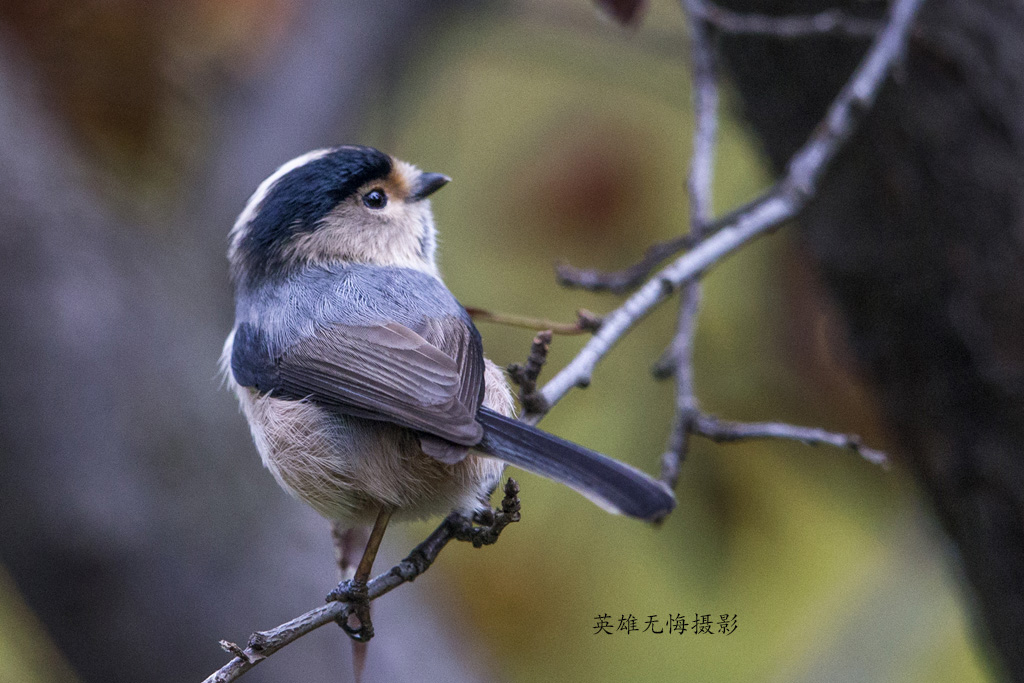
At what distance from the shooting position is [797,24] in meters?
2.29

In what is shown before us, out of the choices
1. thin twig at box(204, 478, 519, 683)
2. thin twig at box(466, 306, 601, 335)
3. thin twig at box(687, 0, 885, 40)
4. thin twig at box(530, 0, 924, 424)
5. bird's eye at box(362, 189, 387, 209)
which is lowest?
thin twig at box(204, 478, 519, 683)

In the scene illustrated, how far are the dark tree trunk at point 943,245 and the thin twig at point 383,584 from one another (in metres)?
→ 1.57

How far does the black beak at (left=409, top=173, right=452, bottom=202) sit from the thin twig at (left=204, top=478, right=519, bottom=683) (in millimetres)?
931

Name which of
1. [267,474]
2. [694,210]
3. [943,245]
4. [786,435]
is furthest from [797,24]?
[267,474]

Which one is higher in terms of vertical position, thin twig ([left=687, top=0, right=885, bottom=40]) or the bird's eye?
thin twig ([left=687, top=0, right=885, bottom=40])

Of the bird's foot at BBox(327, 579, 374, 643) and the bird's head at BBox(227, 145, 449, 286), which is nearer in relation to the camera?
the bird's foot at BBox(327, 579, 374, 643)

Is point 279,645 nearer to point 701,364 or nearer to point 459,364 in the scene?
point 459,364

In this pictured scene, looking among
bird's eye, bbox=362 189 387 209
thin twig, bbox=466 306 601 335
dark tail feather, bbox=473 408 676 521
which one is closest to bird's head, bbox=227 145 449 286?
bird's eye, bbox=362 189 387 209

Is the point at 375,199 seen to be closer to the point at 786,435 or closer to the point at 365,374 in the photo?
the point at 365,374

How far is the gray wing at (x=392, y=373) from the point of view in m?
1.44

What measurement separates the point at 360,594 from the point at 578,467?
0.39 metres

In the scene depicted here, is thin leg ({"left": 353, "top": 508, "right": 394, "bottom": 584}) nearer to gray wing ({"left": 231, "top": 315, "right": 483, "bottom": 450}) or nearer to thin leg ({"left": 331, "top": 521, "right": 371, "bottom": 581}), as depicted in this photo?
gray wing ({"left": 231, "top": 315, "right": 483, "bottom": 450})

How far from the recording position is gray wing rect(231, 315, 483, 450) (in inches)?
56.7

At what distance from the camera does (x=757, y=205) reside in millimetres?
2170
